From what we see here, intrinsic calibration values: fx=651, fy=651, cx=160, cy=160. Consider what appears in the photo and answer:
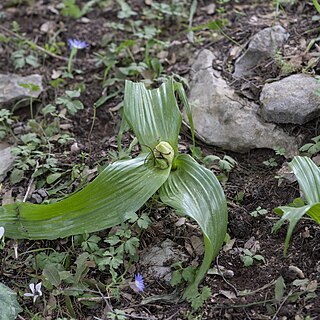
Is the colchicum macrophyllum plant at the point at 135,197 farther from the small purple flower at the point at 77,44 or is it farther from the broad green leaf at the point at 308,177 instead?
the small purple flower at the point at 77,44

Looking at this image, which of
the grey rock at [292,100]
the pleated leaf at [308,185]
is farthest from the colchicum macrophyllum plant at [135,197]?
the grey rock at [292,100]

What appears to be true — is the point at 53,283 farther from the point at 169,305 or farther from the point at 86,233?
the point at 169,305

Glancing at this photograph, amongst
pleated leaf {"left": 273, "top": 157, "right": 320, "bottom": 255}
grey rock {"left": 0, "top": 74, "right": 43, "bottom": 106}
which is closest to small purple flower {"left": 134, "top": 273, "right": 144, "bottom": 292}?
pleated leaf {"left": 273, "top": 157, "right": 320, "bottom": 255}

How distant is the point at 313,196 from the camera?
214cm

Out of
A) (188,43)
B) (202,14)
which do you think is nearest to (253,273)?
(188,43)

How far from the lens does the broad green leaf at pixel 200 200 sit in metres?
2.17

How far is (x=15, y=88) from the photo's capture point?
3207 millimetres

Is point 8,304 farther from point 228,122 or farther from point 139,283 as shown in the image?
point 228,122

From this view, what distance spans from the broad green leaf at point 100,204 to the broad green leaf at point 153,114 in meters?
→ 0.12

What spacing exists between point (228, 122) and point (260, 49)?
47 cm

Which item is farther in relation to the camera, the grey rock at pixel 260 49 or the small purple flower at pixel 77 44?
the small purple flower at pixel 77 44

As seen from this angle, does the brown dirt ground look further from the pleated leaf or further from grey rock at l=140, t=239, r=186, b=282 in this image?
the pleated leaf

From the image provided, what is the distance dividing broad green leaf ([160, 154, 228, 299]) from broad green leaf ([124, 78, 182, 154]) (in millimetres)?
114

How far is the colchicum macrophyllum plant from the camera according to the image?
2264mm
